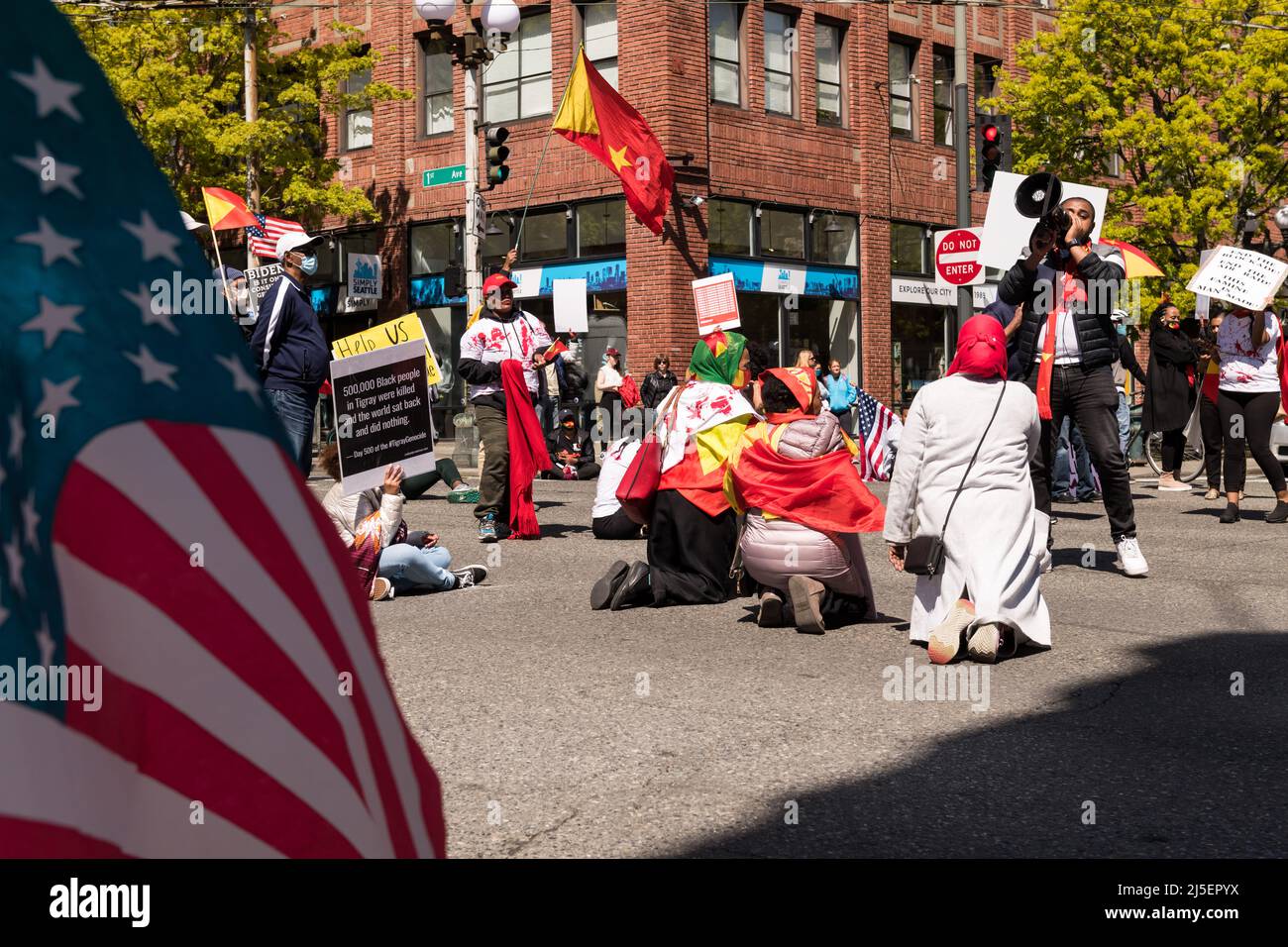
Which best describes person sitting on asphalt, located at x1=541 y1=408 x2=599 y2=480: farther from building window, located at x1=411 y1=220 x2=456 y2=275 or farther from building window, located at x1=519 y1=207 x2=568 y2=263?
building window, located at x1=411 y1=220 x2=456 y2=275

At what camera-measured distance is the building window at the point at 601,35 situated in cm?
2647

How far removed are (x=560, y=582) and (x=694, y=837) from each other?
18.5 ft

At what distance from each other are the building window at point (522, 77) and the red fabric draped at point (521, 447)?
16.1 metres

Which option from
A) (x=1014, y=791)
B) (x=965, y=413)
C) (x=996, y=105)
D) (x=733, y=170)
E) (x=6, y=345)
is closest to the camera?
(x=6, y=345)

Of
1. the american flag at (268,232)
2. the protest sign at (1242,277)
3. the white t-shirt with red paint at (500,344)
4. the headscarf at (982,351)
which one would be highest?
the american flag at (268,232)

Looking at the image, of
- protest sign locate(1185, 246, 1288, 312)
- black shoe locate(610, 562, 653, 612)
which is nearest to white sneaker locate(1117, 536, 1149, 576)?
black shoe locate(610, 562, 653, 612)

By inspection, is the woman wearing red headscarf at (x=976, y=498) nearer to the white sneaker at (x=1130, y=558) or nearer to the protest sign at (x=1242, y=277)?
the white sneaker at (x=1130, y=558)

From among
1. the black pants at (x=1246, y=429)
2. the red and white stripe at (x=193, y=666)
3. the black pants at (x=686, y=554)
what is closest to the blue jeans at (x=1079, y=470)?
the black pants at (x=1246, y=429)

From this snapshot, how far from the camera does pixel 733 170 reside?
26844mm

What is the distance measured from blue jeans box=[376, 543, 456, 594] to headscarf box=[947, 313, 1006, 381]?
11.5 ft

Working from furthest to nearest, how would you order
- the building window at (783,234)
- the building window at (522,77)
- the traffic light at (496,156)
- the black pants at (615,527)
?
the building window at (783,234) < the building window at (522,77) < the traffic light at (496,156) < the black pants at (615,527)

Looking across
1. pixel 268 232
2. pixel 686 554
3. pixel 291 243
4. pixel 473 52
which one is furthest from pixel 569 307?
pixel 686 554
